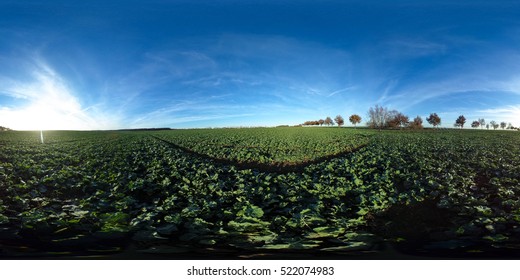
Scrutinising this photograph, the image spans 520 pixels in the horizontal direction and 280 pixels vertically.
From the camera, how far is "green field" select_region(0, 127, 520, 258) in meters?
3.18

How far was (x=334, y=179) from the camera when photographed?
411 centimetres

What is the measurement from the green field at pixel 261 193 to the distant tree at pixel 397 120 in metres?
0.25

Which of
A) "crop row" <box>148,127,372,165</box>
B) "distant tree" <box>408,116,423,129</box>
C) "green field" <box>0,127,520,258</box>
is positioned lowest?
"green field" <box>0,127,520,258</box>

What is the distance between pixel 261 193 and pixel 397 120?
2.36 meters

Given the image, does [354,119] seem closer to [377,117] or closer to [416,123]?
[377,117]

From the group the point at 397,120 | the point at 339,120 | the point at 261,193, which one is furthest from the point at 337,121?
the point at 261,193

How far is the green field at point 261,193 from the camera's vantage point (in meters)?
3.18

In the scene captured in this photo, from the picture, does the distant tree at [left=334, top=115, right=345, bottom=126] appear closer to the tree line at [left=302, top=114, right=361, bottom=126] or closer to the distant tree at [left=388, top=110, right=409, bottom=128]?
the tree line at [left=302, top=114, right=361, bottom=126]

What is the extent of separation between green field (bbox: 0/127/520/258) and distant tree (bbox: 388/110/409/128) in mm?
254

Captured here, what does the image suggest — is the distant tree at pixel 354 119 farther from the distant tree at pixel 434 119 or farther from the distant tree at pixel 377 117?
the distant tree at pixel 434 119

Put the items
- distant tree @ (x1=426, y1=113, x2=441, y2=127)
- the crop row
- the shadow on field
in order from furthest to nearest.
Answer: the shadow on field → the crop row → distant tree @ (x1=426, y1=113, x2=441, y2=127)

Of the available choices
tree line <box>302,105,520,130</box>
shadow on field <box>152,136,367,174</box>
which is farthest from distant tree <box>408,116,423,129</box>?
shadow on field <box>152,136,367,174</box>

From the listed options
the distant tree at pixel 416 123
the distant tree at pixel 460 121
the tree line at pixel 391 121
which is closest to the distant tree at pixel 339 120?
the tree line at pixel 391 121
